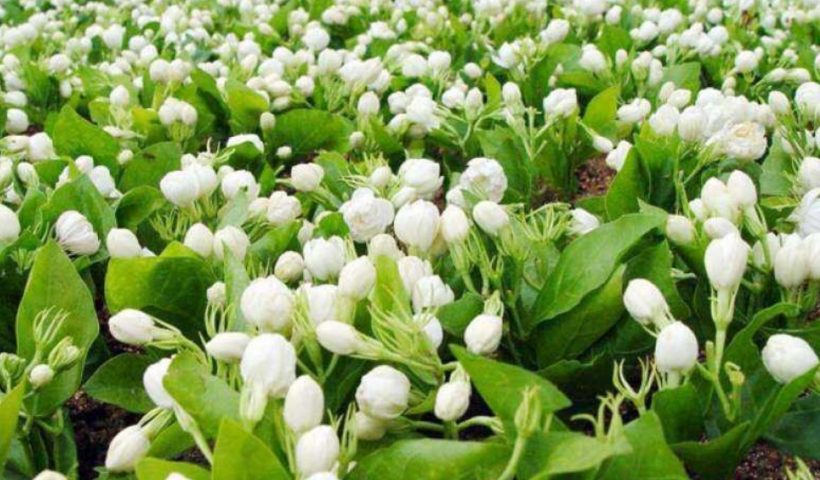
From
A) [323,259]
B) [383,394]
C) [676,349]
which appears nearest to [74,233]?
[323,259]

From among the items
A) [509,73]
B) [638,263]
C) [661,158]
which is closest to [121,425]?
[638,263]

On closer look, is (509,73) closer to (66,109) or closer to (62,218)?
(66,109)

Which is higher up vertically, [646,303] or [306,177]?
[646,303]

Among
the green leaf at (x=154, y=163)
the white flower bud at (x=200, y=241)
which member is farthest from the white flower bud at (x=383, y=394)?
the green leaf at (x=154, y=163)

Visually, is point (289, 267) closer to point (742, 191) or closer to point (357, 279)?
point (357, 279)

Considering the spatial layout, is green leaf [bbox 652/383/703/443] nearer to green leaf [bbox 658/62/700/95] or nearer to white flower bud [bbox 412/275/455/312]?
white flower bud [bbox 412/275/455/312]

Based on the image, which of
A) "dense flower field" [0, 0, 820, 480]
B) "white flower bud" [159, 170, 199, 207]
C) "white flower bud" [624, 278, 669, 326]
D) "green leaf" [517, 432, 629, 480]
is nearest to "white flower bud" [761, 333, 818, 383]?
"dense flower field" [0, 0, 820, 480]
